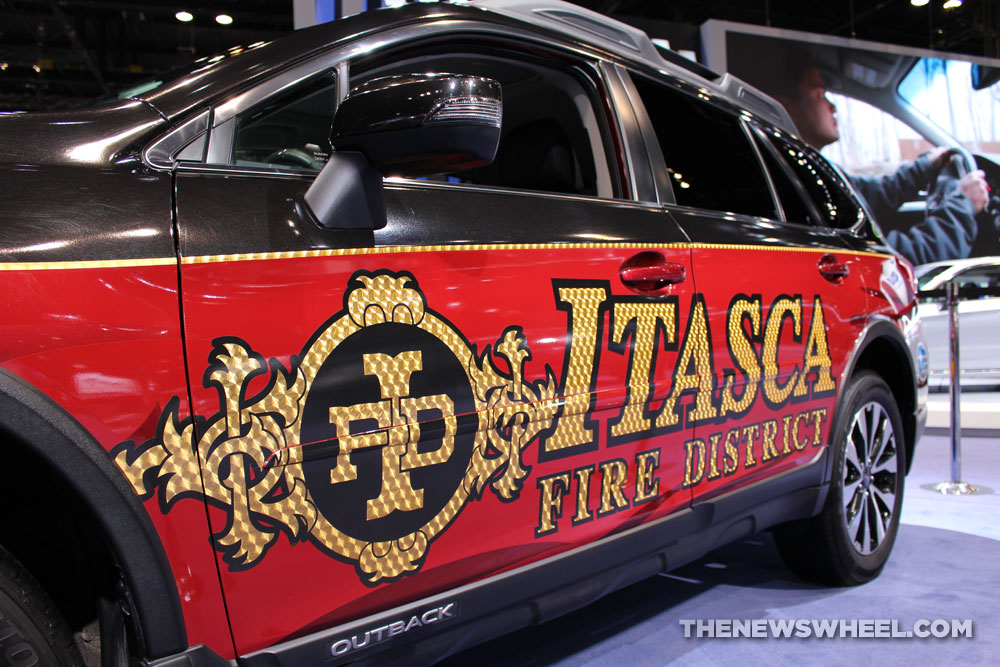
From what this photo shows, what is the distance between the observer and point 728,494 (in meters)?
1.82

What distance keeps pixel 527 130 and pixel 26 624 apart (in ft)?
4.99

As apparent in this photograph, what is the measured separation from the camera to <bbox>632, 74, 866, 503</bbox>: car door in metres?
1.74

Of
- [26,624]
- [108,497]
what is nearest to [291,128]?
[108,497]

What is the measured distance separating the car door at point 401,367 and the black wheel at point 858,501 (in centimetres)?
85

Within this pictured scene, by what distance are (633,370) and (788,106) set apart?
23.8 feet

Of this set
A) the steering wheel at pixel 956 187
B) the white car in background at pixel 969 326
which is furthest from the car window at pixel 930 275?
the steering wheel at pixel 956 187

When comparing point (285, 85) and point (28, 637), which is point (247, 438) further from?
point (285, 85)

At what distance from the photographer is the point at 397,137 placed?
1062mm

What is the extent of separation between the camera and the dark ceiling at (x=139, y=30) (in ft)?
29.2

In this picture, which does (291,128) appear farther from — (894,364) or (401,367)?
(894,364)

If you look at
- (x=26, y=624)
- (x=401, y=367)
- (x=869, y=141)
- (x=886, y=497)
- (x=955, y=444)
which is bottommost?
(x=955, y=444)
